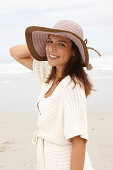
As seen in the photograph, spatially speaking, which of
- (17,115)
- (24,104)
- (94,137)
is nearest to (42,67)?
(94,137)

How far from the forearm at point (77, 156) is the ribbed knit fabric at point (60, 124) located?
0.06 meters

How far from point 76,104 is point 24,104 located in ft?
20.2

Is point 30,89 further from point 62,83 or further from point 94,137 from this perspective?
point 62,83

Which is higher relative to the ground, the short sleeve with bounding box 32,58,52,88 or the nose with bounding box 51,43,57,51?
the nose with bounding box 51,43,57,51

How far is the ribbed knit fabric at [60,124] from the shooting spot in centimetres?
171

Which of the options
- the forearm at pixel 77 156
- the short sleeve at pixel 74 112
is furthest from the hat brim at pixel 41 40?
the forearm at pixel 77 156

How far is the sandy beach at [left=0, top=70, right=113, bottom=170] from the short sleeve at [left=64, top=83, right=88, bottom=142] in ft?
7.97

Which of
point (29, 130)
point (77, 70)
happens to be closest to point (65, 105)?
point (77, 70)

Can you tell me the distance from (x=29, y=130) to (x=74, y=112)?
3.98m

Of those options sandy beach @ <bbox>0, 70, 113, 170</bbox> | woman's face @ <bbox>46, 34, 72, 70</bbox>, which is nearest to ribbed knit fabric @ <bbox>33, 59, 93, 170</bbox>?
woman's face @ <bbox>46, 34, 72, 70</bbox>

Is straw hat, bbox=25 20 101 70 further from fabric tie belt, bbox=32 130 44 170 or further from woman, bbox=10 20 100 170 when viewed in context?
fabric tie belt, bbox=32 130 44 170

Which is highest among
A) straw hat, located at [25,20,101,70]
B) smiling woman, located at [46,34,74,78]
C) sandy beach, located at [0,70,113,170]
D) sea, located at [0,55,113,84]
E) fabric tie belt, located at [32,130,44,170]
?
straw hat, located at [25,20,101,70]

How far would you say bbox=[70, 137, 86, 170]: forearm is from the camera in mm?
1731

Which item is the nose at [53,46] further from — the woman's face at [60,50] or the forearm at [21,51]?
the forearm at [21,51]
